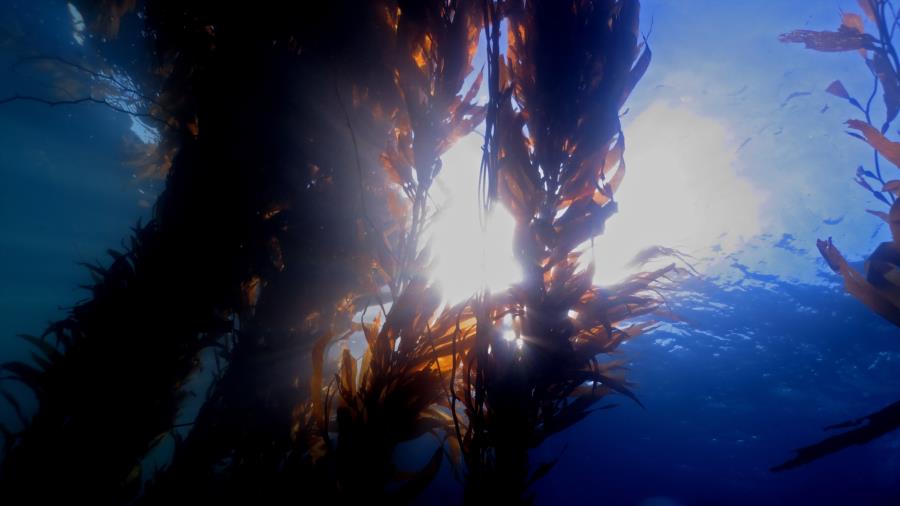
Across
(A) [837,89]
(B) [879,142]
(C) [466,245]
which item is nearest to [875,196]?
(B) [879,142]

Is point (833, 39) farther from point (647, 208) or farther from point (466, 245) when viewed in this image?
point (647, 208)

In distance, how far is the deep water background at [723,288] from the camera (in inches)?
337

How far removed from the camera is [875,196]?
2.51m

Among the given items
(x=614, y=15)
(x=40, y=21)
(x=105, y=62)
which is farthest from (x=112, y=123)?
(x=614, y=15)

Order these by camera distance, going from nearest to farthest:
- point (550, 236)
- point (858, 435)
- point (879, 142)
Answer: point (858, 435)
point (550, 236)
point (879, 142)

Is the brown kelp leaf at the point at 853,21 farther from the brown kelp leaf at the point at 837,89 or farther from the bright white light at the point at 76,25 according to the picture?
the bright white light at the point at 76,25

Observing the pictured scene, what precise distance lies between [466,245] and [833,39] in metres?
3.56

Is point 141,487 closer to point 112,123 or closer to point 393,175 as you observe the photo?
point 393,175

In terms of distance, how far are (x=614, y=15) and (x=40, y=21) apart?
13177 millimetres

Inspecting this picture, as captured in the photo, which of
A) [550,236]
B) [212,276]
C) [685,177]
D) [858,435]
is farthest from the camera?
[685,177]

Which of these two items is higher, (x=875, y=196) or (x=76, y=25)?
(x=76, y=25)

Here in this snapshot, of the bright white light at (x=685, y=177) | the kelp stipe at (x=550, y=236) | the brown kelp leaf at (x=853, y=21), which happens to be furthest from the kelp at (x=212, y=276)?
the bright white light at (x=685, y=177)

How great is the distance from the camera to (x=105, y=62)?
685 cm

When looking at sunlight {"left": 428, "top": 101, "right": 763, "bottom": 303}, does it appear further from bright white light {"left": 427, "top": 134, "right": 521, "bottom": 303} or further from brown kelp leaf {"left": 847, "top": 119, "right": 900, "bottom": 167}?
brown kelp leaf {"left": 847, "top": 119, "right": 900, "bottom": 167}
